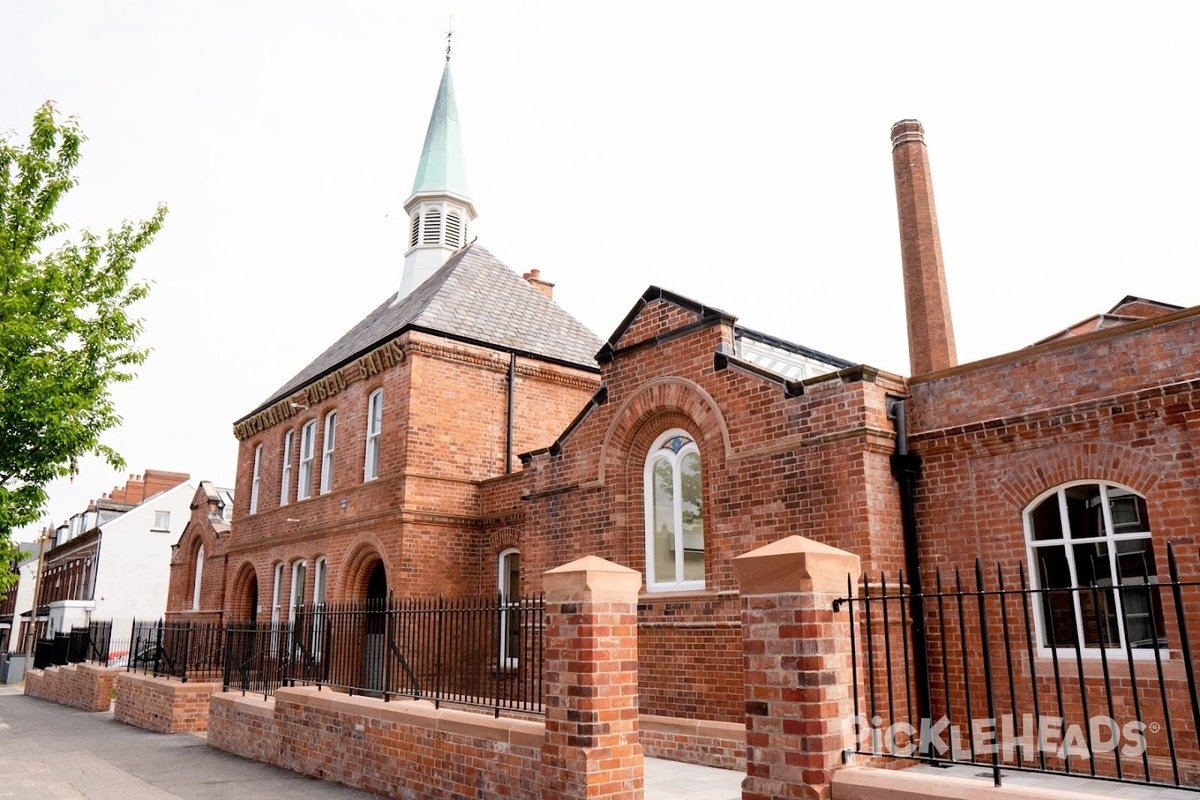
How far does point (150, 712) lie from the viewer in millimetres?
16641

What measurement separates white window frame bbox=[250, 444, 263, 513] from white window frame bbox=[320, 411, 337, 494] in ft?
13.9

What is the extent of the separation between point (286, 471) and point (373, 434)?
4997mm

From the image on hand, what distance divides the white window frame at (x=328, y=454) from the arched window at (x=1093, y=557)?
49.3 ft

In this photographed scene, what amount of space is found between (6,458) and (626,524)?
8813 millimetres

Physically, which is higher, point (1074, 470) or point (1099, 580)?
point (1074, 470)

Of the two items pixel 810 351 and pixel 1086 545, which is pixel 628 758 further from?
pixel 810 351

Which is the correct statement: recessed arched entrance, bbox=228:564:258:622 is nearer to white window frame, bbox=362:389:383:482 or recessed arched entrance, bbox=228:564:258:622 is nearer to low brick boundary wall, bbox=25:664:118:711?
low brick boundary wall, bbox=25:664:118:711

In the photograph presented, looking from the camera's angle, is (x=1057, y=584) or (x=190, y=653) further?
(x=190, y=653)

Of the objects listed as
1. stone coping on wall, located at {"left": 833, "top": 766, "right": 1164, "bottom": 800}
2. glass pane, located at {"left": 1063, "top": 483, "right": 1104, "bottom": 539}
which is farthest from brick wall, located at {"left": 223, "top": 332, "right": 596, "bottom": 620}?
stone coping on wall, located at {"left": 833, "top": 766, "right": 1164, "bottom": 800}

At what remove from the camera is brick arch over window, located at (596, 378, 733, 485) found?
430 inches

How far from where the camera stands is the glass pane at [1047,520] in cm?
868

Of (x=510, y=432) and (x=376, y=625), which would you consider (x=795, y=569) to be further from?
(x=376, y=625)

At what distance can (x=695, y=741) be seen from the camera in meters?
9.98

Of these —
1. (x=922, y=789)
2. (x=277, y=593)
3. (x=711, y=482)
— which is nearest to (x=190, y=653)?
(x=277, y=593)
